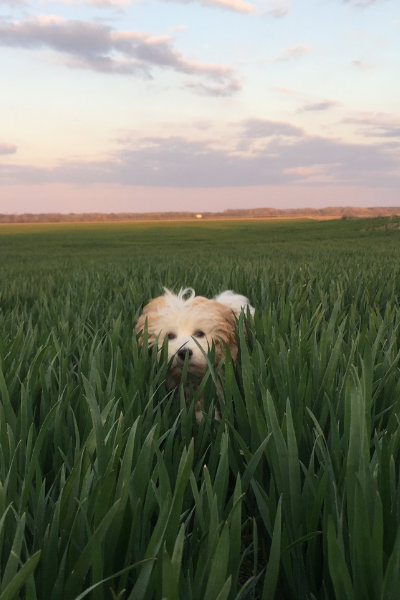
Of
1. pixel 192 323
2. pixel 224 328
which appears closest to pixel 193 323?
pixel 192 323

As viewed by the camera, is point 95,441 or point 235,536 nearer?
point 235,536

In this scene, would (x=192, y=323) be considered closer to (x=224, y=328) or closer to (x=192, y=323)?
(x=192, y=323)

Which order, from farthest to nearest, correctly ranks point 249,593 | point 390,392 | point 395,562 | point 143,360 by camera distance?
point 143,360 → point 390,392 → point 249,593 → point 395,562

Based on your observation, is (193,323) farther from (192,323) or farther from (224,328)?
(224,328)

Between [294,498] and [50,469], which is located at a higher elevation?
[294,498]

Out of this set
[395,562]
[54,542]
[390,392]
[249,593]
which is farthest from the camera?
[390,392]

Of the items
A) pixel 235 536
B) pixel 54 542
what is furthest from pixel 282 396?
pixel 54 542

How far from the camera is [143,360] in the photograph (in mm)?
2115

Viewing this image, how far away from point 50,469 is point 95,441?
0.40m

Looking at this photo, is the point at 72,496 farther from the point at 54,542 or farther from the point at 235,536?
the point at 235,536

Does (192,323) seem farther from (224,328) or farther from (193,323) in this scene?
(224,328)

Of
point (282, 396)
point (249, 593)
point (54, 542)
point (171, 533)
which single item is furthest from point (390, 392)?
point (54, 542)

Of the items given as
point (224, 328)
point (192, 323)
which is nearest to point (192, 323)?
point (192, 323)

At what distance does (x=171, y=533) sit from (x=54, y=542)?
185 mm
